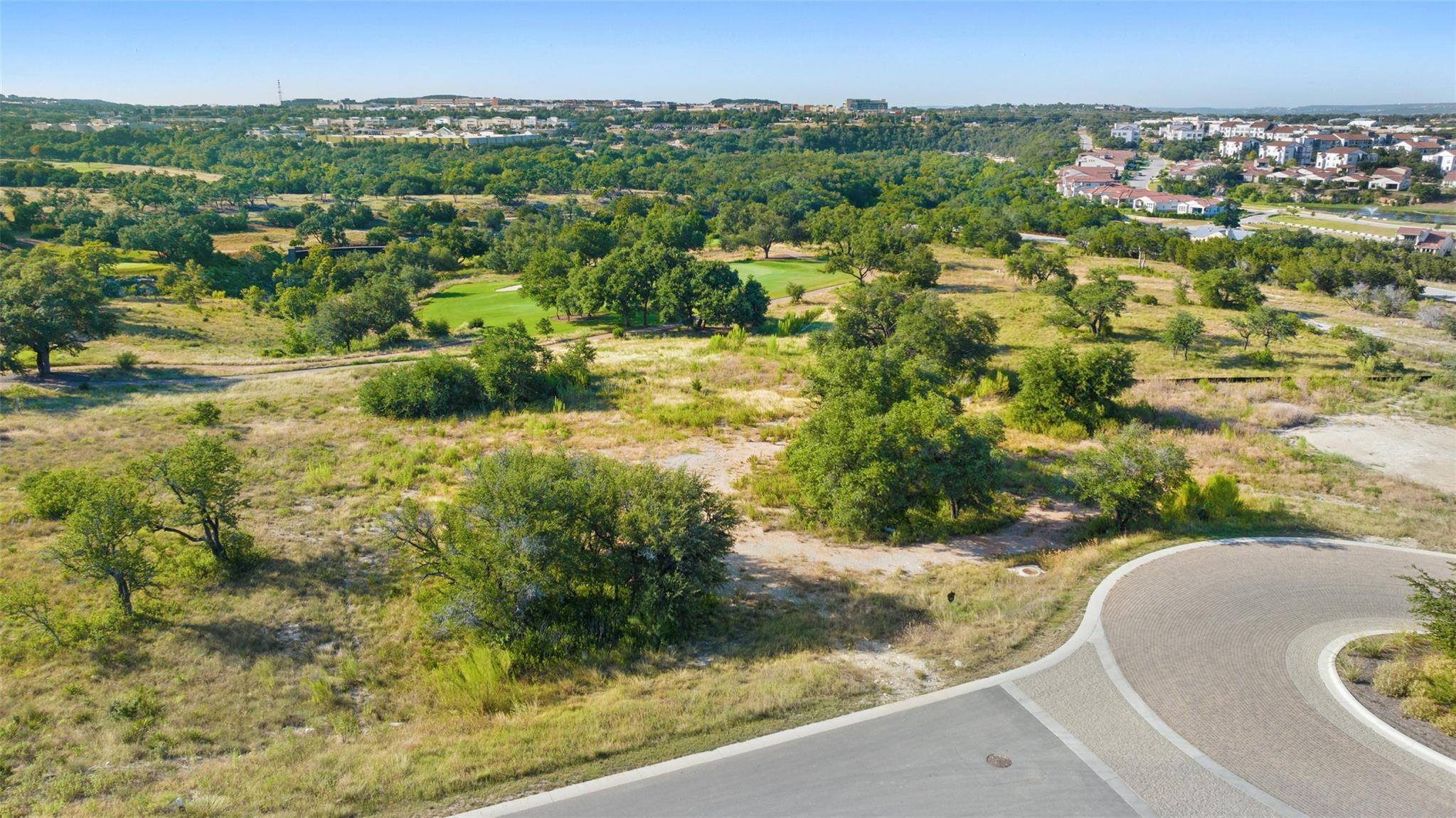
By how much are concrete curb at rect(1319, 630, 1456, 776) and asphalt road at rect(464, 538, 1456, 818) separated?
7 cm

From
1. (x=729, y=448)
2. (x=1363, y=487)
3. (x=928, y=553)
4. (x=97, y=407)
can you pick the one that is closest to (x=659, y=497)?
(x=928, y=553)

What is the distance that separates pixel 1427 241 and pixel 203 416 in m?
110

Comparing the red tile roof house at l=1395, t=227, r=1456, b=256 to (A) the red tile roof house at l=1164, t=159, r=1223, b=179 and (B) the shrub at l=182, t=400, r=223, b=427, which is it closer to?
(A) the red tile roof house at l=1164, t=159, r=1223, b=179

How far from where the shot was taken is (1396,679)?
14711 mm

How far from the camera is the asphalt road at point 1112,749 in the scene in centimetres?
1216

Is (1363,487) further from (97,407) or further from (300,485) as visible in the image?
(97,407)

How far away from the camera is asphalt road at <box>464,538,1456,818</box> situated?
12.2m

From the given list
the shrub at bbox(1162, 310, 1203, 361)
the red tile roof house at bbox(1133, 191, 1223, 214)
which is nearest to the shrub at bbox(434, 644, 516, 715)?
the shrub at bbox(1162, 310, 1203, 361)

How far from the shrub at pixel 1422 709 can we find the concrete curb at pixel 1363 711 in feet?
2.00

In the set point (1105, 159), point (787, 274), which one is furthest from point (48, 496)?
point (1105, 159)

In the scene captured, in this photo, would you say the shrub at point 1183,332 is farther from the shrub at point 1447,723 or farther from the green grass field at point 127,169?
the green grass field at point 127,169

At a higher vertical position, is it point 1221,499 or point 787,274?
point 787,274

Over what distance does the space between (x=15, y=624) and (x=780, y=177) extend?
4486 inches

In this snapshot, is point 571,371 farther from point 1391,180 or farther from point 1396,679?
point 1391,180
